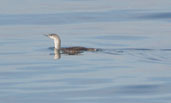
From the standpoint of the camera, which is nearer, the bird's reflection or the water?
the water

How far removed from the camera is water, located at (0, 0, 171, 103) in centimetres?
1446

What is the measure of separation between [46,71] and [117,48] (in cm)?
364

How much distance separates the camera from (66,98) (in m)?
14.0

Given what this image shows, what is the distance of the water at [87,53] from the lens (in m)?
14.5

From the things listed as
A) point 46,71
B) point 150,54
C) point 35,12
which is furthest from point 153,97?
point 35,12

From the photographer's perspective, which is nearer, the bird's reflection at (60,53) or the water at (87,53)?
the water at (87,53)

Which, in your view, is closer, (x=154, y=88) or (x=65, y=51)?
(x=154, y=88)

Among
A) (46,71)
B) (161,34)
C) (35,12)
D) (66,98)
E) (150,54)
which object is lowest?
(66,98)

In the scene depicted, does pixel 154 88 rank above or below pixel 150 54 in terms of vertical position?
below

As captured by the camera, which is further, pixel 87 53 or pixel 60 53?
pixel 60 53

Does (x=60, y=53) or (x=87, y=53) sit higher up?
(x=60, y=53)

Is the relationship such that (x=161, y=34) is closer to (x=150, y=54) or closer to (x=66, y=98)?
(x=150, y=54)

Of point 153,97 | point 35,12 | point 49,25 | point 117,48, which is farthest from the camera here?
point 35,12

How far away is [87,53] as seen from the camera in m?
19.2
